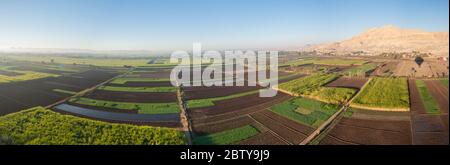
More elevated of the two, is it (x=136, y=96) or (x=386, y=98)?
(x=386, y=98)

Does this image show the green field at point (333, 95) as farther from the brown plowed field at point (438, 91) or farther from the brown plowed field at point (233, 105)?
the brown plowed field at point (438, 91)

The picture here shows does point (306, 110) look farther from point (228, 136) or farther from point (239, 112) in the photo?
point (228, 136)

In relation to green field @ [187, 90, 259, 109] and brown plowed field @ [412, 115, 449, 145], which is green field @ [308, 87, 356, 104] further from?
green field @ [187, 90, 259, 109]

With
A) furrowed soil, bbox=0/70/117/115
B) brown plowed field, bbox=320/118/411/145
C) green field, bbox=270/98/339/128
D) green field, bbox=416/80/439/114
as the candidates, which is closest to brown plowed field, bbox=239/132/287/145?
brown plowed field, bbox=320/118/411/145

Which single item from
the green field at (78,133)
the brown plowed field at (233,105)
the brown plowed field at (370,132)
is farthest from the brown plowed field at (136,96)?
the brown plowed field at (370,132)

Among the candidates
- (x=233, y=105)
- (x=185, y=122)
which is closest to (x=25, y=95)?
(x=185, y=122)
